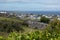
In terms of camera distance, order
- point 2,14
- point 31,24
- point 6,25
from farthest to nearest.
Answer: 1. point 2,14
2. point 31,24
3. point 6,25

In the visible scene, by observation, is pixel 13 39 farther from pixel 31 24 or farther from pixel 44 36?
pixel 31 24

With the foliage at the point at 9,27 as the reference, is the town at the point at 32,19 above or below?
below

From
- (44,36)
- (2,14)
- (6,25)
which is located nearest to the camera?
(44,36)

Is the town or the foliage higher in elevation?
the foliage

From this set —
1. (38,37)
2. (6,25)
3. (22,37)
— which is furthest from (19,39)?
(6,25)

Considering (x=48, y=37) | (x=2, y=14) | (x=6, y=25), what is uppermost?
(x=48, y=37)

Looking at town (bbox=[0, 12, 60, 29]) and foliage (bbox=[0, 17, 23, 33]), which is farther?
town (bbox=[0, 12, 60, 29])

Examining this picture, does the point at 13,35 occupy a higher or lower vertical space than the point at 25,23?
higher

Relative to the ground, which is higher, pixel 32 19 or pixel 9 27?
pixel 9 27

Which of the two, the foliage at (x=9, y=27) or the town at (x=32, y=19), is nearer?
the foliage at (x=9, y=27)

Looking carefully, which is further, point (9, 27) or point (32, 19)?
point (32, 19)

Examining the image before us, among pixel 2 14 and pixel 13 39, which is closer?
pixel 13 39
